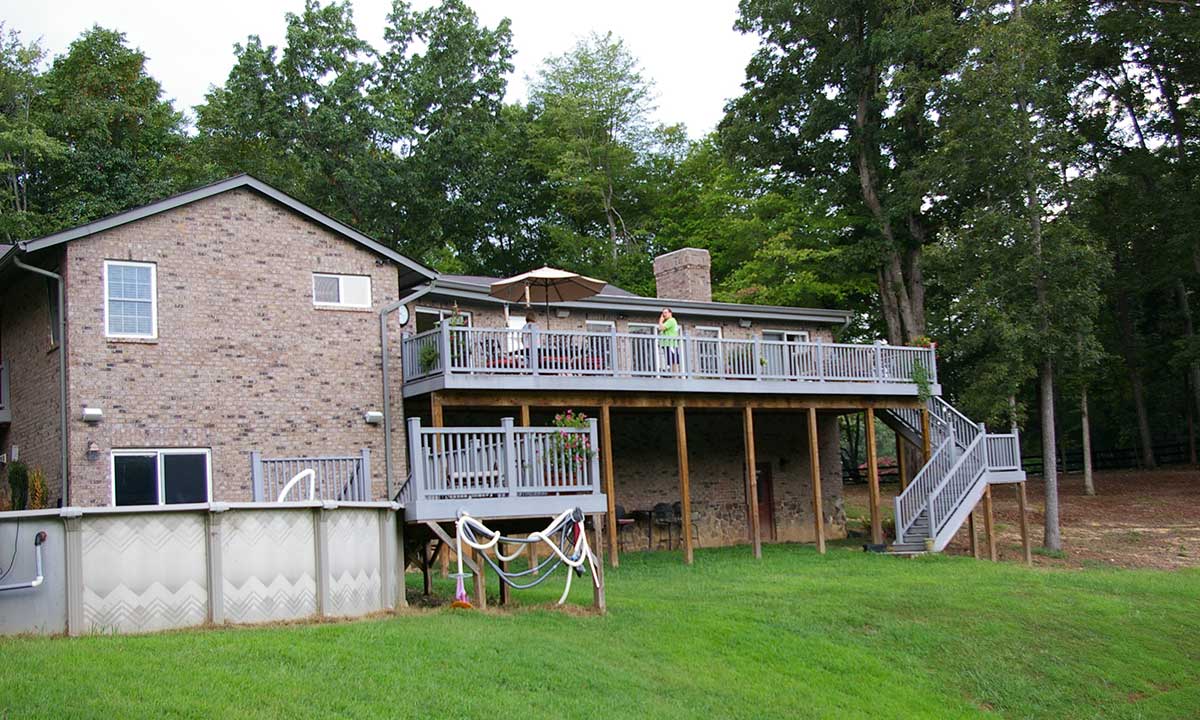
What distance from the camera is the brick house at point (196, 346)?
19578mm

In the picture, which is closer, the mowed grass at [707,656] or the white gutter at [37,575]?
the mowed grass at [707,656]

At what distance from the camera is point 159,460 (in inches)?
782

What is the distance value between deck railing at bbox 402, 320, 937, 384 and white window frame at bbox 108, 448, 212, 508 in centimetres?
392

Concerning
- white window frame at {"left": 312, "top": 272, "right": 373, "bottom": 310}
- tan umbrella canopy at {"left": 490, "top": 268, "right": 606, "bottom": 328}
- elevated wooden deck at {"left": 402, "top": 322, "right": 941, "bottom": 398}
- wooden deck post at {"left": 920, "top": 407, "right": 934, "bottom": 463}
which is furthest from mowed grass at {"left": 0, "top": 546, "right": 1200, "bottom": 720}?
wooden deck post at {"left": 920, "top": 407, "right": 934, "bottom": 463}

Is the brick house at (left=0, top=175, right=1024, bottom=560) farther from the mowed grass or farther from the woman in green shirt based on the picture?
the mowed grass

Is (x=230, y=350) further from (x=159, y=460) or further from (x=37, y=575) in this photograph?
(x=37, y=575)

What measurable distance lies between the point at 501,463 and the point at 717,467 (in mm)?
14201

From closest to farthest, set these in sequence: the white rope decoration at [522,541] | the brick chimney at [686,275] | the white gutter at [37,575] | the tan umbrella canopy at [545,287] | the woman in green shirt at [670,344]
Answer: the white gutter at [37,575] → the white rope decoration at [522,541] → the tan umbrella canopy at [545,287] → the woman in green shirt at [670,344] → the brick chimney at [686,275]

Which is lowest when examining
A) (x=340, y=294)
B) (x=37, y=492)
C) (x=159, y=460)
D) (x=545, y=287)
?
(x=37, y=492)

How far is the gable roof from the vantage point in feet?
63.6

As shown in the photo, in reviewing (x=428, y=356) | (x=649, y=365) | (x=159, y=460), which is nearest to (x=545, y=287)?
(x=649, y=365)

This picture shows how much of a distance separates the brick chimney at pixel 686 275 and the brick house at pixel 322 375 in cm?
401

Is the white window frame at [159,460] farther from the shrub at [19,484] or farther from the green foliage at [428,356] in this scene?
the green foliage at [428,356]

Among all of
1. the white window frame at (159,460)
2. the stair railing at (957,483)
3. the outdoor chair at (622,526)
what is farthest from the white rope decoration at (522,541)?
the stair railing at (957,483)
